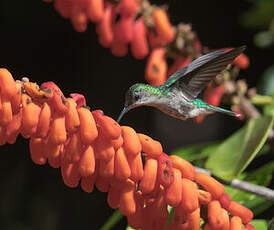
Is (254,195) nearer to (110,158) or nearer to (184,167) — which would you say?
(184,167)

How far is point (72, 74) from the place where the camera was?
153 inches

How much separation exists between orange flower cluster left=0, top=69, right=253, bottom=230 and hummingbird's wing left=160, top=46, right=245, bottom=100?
1.08ft

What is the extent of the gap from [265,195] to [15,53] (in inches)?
110

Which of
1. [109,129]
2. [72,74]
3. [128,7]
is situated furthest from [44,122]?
[72,74]

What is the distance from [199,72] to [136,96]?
20 centimetres

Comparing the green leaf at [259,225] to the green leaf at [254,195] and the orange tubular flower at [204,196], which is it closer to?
the green leaf at [254,195]

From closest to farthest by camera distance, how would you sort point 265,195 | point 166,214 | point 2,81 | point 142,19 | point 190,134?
1. point 2,81
2. point 166,214
3. point 265,195
4. point 142,19
5. point 190,134

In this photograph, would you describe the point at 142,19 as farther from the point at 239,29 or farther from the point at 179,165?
the point at 239,29

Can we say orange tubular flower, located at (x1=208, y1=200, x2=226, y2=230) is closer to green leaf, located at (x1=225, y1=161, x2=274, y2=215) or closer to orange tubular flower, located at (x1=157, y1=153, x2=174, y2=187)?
orange tubular flower, located at (x1=157, y1=153, x2=174, y2=187)

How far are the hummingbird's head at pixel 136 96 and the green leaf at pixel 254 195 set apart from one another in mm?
399

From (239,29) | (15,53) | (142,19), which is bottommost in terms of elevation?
(15,53)

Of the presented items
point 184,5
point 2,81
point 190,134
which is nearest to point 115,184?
point 2,81

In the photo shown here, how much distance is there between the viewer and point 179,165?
115 cm

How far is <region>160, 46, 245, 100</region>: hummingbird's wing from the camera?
135 centimetres
